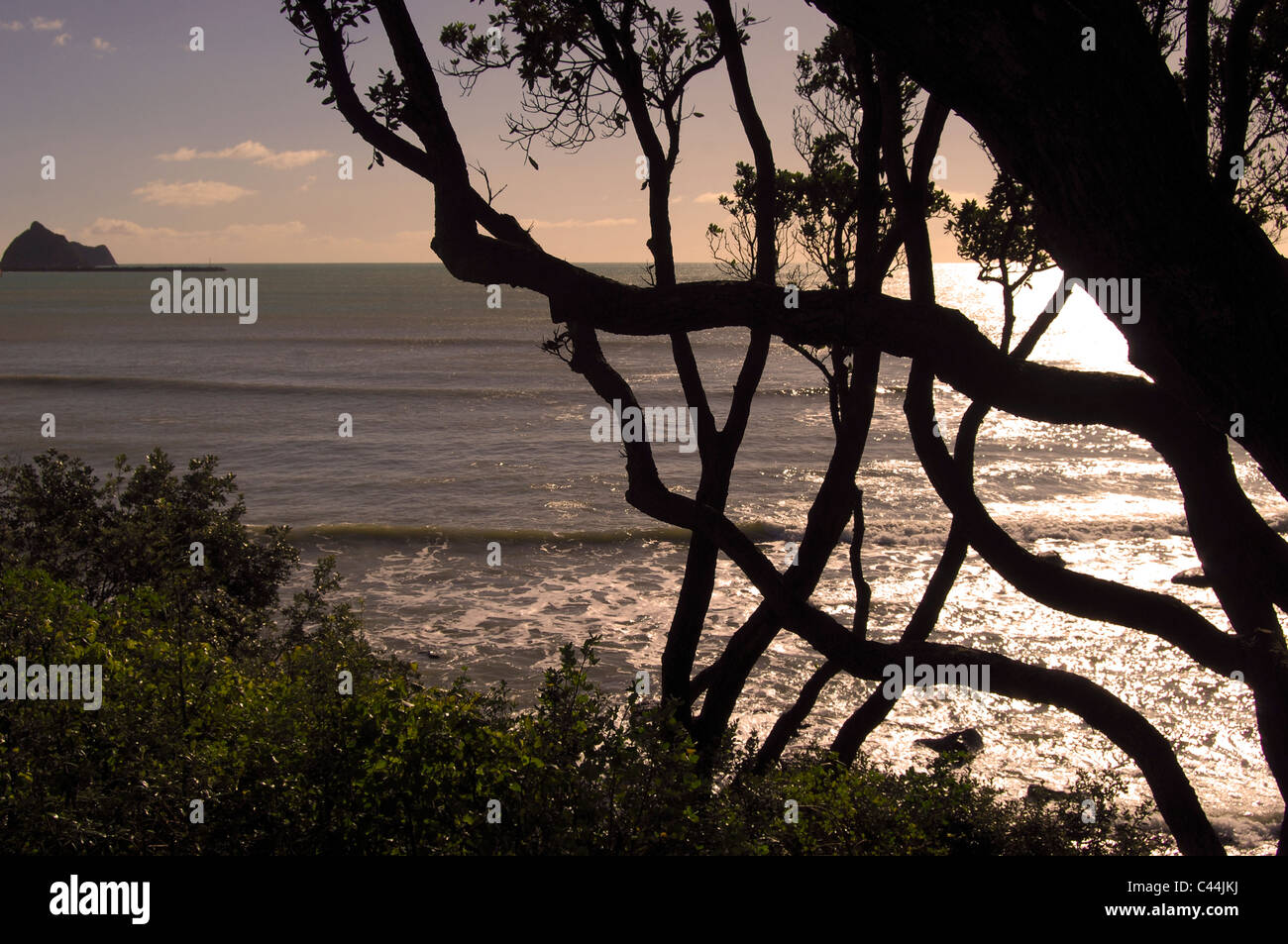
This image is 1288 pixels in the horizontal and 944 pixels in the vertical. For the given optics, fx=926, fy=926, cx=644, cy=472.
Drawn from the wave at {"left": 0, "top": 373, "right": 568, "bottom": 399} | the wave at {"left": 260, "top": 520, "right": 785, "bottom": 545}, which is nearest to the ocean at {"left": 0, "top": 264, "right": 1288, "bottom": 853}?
the wave at {"left": 260, "top": 520, "right": 785, "bottom": 545}

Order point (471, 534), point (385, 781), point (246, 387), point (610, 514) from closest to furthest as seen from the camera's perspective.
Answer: point (385, 781) → point (471, 534) → point (610, 514) → point (246, 387)

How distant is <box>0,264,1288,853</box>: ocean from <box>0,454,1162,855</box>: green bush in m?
3.69

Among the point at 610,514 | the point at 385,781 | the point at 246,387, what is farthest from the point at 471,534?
the point at 246,387

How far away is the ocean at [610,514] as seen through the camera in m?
11.9

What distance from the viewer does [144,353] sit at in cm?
5162

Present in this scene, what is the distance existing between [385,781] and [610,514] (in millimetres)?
18288

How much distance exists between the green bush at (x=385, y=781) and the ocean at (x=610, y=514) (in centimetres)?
369

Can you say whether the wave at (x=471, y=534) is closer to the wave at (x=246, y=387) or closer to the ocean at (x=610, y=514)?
the ocean at (x=610, y=514)

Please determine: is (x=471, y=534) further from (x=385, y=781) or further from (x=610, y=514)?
(x=385, y=781)

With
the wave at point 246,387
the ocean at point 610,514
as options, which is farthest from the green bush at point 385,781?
the wave at point 246,387

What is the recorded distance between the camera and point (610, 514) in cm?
2197

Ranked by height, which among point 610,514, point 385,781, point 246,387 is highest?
point 246,387

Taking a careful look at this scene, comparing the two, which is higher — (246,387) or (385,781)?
(246,387)
